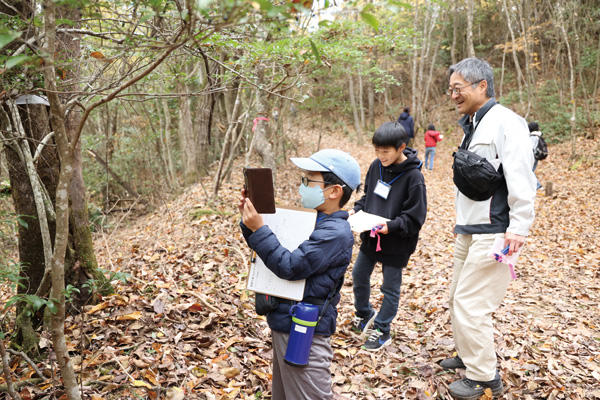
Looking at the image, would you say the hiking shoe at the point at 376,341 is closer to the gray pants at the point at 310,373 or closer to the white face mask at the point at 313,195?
the gray pants at the point at 310,373

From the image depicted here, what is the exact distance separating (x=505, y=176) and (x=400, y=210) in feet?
3.62

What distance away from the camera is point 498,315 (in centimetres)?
446

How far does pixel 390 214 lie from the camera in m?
3.63

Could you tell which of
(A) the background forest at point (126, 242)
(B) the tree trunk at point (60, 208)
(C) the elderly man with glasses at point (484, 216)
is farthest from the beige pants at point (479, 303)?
(B) the tree trunk at point (60, 208)

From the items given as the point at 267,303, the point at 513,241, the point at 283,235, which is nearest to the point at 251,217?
the point at 283,235

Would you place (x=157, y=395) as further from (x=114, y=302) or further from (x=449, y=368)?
(x=449, y=368)

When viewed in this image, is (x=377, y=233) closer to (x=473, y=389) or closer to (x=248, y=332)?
(x=473, y=389)

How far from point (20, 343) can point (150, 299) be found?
1138mm

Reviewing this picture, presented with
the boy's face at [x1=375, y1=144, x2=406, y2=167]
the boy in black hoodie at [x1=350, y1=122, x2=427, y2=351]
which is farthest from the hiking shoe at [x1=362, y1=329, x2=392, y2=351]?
the boy's face at [x1=375, y1=144, x2=406, y2=167]

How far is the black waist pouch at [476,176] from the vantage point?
2.67 m

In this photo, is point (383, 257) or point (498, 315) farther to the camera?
point (498, 315)

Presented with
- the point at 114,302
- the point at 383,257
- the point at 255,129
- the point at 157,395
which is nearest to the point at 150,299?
the point at 114,302

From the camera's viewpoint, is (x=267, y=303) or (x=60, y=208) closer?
(x=60, y=208)

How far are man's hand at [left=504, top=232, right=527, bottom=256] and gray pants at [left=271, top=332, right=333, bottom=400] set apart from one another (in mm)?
1451
